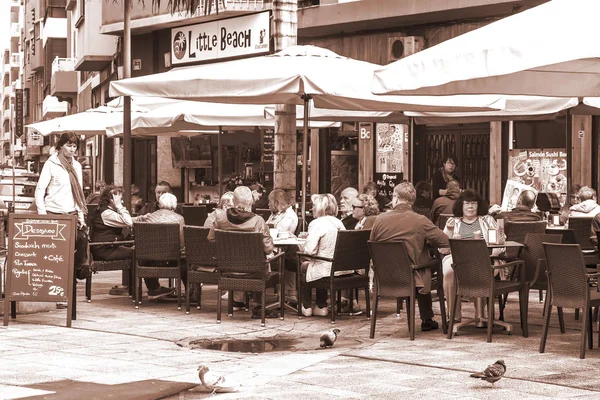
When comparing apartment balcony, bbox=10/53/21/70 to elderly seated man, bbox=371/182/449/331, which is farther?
apartment balcony, bbox=10/53/21/70

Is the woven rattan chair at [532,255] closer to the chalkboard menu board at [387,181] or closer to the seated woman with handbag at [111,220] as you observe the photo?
the seated woman with handbag at [111,220]

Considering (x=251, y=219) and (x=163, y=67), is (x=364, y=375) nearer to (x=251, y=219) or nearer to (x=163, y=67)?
(x=251, y=219)

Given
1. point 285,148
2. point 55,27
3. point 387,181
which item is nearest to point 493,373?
point 285,148

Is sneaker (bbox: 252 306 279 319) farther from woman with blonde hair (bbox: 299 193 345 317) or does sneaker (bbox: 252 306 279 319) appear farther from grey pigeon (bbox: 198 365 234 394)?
grey pigeon (bbox: 198 365 234 394)

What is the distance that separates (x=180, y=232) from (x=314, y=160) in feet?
45.0

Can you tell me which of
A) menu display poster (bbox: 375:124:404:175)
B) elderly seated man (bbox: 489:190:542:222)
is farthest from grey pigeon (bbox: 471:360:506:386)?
menu display poster (bbox: 375:124:404:175)

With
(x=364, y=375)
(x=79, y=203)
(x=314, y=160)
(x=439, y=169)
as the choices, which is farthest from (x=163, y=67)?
(x=364, y=375)

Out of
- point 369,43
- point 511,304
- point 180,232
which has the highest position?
point 369,43

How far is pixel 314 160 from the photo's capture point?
88.3 ft

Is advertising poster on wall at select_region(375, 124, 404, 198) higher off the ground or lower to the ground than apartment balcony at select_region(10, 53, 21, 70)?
lower

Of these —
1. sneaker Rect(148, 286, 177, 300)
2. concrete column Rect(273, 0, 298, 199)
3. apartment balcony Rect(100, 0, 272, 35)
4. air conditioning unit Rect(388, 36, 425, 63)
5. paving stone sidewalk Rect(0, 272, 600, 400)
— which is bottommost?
paving stone sidewalk Rect(0, 272, 600, 400)

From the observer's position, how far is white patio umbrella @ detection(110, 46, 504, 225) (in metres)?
12.7

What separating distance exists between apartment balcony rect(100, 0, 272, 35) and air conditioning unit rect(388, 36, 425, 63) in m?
3.81

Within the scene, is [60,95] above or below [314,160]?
above
